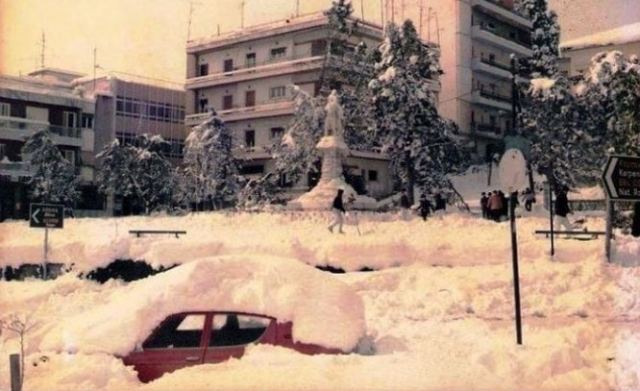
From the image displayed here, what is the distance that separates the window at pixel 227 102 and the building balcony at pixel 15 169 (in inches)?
84.4

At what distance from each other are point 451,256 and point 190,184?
3.33 m

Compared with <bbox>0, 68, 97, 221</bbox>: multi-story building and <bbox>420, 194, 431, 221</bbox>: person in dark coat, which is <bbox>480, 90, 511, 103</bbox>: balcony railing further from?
<bbox>0, 68, 97, 221</bbox>: multi-story building

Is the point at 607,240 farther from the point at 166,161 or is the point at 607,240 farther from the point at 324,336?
the point at 166,161

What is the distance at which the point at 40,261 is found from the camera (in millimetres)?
7574

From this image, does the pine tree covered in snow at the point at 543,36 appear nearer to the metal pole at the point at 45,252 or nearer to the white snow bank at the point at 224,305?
the white snow bank at the point at 224,305

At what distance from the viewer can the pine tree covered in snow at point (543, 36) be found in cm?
802

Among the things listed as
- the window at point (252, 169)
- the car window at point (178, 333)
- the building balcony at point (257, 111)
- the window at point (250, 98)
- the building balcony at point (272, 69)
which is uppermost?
the building balcony at point (272, 69)

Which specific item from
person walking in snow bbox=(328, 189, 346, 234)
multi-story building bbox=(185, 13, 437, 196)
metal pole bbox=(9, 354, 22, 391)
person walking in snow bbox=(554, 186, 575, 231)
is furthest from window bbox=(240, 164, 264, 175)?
metal pole bbox=(9, 354, 22, 391)

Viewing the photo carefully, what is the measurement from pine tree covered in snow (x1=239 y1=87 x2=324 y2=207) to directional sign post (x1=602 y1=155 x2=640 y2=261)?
3.29 m

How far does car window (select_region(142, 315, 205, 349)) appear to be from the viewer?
508 centimetres

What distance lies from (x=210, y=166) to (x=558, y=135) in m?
3.76

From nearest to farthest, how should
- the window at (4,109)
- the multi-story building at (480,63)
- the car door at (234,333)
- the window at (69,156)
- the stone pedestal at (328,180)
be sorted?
1. the car door at (234,333)
2. the window at (4,109)
3. the window at (69,156)
4. the multi-story building at (480,63)
5. the stone pedestal at (328,180)

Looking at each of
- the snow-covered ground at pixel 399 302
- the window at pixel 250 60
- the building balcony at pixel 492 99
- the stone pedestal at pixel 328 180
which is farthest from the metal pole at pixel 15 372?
the building balcony at pixel 492 99

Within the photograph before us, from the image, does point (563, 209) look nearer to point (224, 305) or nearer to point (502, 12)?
point (502, 12)
